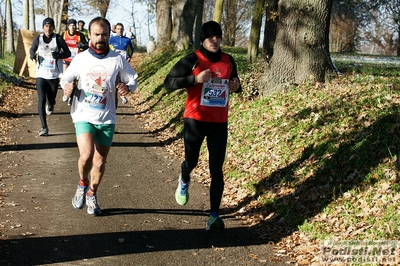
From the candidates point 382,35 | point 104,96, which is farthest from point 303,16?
point 382,35

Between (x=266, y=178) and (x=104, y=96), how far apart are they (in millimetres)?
2886

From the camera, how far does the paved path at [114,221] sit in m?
6.42

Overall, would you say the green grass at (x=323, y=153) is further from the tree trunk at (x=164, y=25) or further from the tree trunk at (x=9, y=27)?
the tree trunk at (x=9, y=27)

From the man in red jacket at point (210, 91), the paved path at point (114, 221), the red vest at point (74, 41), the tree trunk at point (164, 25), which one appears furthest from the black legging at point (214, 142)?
the tree trunk at point (164, 25)

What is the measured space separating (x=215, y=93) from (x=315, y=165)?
2124 mm

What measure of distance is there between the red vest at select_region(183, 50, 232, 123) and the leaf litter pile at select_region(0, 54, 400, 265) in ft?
4.91

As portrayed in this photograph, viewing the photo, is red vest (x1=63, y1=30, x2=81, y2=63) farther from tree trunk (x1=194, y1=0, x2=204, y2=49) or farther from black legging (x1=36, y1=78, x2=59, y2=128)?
tree trunk (x1=194, y1=0, x2=204, y2=49)

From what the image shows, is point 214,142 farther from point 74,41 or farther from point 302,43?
point 74,41

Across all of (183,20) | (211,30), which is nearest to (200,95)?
(211,30)

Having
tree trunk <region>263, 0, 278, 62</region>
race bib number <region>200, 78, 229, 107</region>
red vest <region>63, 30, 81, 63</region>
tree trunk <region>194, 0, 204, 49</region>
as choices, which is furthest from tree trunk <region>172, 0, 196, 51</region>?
race bib number <region>200, 78, 229, 107</region>

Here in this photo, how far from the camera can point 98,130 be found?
7598 millimetres

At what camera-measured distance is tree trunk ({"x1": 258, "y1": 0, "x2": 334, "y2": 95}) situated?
12375mm

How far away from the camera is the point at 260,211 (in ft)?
27.4

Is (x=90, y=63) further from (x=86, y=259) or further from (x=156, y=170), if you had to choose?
(x=156, y=170)
